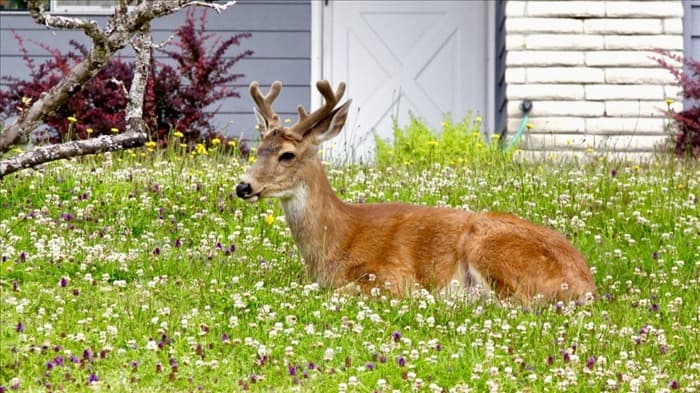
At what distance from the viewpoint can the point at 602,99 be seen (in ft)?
48.8

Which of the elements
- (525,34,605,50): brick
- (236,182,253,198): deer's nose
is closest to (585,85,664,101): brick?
(525,34,605,50): brick

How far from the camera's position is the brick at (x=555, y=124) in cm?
1473

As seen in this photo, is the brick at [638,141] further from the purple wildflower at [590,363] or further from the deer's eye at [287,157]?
the purple wildflower at [590,363]

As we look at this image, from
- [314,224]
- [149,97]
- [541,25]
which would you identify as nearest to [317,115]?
[314,224]

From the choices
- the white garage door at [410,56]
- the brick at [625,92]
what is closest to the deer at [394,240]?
the brick at [625,92]

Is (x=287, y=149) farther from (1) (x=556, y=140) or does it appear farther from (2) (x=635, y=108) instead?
(2) (x=635, y=108)

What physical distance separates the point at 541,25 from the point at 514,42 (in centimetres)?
35

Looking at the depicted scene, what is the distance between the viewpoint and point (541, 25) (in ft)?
48.8

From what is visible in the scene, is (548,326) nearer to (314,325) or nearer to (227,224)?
(314,325)

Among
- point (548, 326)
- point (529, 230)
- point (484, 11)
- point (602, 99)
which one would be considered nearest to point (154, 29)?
point (484, 11)

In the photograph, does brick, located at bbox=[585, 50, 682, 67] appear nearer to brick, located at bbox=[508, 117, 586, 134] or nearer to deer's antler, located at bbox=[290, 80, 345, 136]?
brick, located at bbox=[508, 117, 586, 134]

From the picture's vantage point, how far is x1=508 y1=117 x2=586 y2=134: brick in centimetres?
1473

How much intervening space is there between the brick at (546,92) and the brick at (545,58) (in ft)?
0.79

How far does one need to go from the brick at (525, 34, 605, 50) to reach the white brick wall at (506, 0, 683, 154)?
11 millimetres
